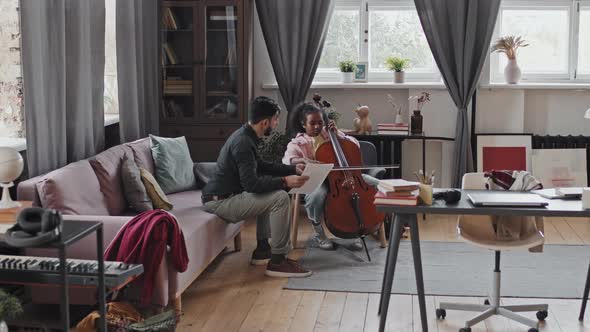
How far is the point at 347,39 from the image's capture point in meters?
7.07

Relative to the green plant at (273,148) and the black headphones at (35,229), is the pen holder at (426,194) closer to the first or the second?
the black headphones at (35,229)

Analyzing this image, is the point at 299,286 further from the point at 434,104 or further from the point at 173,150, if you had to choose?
the point at 434,104

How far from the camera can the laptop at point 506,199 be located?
12.4 ft

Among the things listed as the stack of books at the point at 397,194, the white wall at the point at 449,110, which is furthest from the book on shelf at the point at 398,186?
the white wall at the point at 449,110

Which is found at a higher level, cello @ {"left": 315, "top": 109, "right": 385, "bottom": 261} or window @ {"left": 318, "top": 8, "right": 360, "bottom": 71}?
window @ {"left": 318, "top": 8, "right": 360, "bottom": 71}

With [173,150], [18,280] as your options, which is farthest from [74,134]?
[18,280]

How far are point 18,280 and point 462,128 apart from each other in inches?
169

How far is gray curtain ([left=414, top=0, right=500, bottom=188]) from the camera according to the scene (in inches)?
260

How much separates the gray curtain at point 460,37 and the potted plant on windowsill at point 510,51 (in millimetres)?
144

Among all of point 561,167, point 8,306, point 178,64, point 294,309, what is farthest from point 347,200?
point 8,306

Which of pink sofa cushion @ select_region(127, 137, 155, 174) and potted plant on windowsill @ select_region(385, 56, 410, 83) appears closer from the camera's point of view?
pink sofa cushion @ select_region(127, 137, 155, 174)

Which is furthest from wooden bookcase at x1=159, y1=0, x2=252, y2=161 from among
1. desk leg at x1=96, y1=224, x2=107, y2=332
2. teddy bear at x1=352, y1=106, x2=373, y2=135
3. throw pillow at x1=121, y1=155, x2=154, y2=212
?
desk leg at x1=96, y1=224, x2=107, y2=332

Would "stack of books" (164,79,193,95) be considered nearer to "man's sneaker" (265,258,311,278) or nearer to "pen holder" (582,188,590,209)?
"man's sneaker" (265,258,311,278)

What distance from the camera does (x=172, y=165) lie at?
18.4ft
